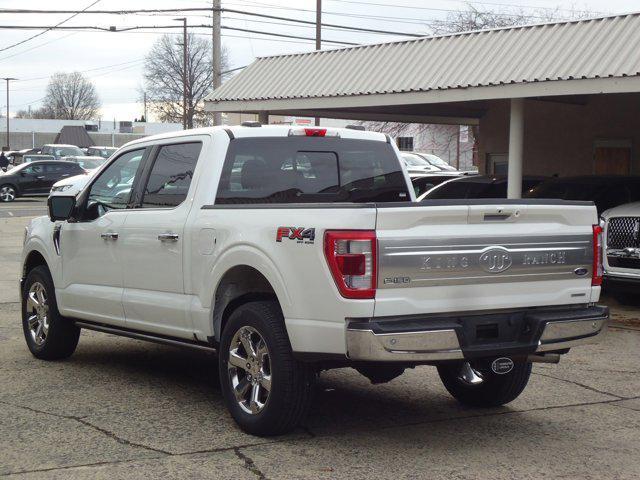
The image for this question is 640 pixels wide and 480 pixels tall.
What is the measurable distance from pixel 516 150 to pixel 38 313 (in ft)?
27.8

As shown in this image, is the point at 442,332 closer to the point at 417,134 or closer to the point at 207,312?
the point at 207,312

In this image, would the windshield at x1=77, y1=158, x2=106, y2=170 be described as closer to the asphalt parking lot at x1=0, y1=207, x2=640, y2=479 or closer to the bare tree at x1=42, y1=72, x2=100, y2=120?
the asphalt parking lot at x1=0, y1=207, x2=640, y2=479

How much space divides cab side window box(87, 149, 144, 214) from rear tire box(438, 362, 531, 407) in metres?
2.80

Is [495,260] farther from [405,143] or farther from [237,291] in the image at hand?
[405,143]

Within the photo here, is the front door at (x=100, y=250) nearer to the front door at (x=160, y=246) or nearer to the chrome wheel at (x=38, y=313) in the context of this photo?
the front door at (x=160, y=246)

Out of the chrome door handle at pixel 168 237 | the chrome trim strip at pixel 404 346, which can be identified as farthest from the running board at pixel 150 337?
the chrome trim strip at pixel 404 346

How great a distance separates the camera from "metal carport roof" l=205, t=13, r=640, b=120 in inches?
532

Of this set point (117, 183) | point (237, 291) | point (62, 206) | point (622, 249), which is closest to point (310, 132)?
point (237, 291)

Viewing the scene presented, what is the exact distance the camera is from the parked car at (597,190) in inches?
548

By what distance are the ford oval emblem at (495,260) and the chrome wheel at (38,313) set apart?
173 inches

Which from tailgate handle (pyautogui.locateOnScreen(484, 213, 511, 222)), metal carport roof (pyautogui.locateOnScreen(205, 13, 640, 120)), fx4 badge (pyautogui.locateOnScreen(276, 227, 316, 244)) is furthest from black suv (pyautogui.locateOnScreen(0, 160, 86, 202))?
tailgate handle (pyautogui.locateOnScreen(484, 213, 511, 222))

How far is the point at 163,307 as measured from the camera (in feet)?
23.9

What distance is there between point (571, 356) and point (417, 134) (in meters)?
48.0

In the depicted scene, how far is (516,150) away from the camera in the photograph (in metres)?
15.3
